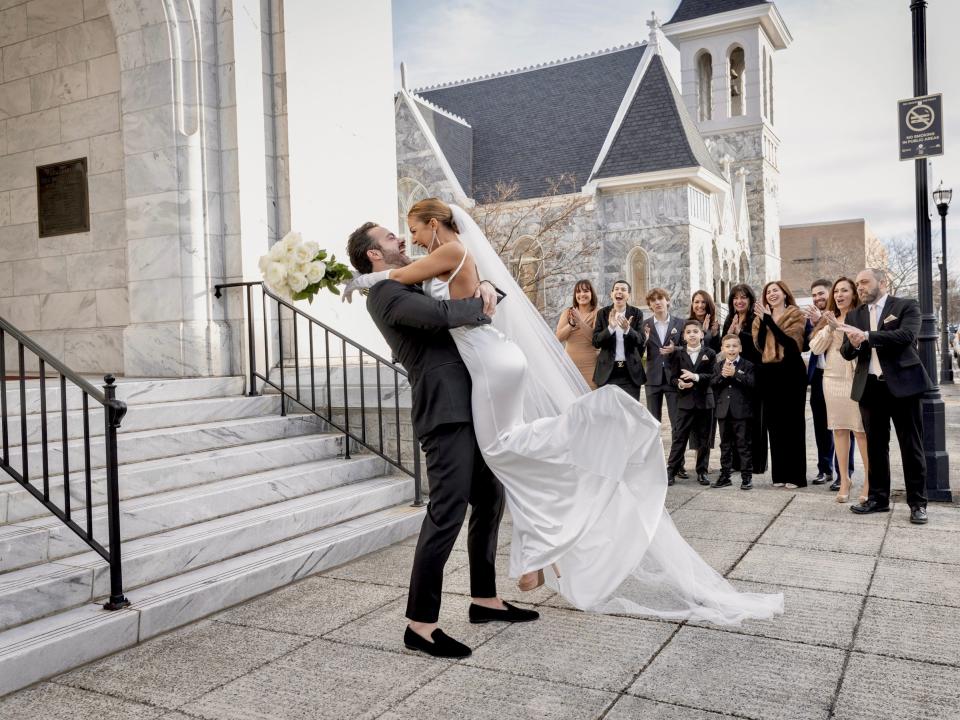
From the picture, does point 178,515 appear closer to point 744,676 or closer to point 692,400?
point 744,676

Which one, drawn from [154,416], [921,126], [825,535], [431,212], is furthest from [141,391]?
[921,126]

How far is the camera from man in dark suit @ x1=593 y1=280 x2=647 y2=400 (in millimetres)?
8625

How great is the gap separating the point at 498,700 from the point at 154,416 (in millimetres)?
4015

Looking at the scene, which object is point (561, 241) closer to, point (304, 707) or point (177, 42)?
point (177, 42)

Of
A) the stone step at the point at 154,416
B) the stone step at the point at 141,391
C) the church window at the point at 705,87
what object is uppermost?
the church window at the point at 705,87

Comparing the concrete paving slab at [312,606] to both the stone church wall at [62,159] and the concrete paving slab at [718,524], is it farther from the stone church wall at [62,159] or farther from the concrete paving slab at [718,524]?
the stone church wall at [62,159]

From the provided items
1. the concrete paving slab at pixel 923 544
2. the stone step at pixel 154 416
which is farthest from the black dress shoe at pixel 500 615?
the concrete paving slab at pixel 923 544

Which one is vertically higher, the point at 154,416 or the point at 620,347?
the point at 620,347

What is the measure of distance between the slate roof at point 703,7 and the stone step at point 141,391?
160ft

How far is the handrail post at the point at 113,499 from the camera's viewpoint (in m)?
4.29

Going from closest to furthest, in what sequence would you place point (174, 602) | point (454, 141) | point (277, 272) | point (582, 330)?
point (174, 602) → point (277, 272) → point (582, 330) → point (454, 141)

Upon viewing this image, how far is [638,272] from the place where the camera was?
36.5 metres

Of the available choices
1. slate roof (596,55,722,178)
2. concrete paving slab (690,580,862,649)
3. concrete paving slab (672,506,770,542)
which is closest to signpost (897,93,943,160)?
concrete paving slab (672,506,770,542)

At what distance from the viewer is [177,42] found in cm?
777
